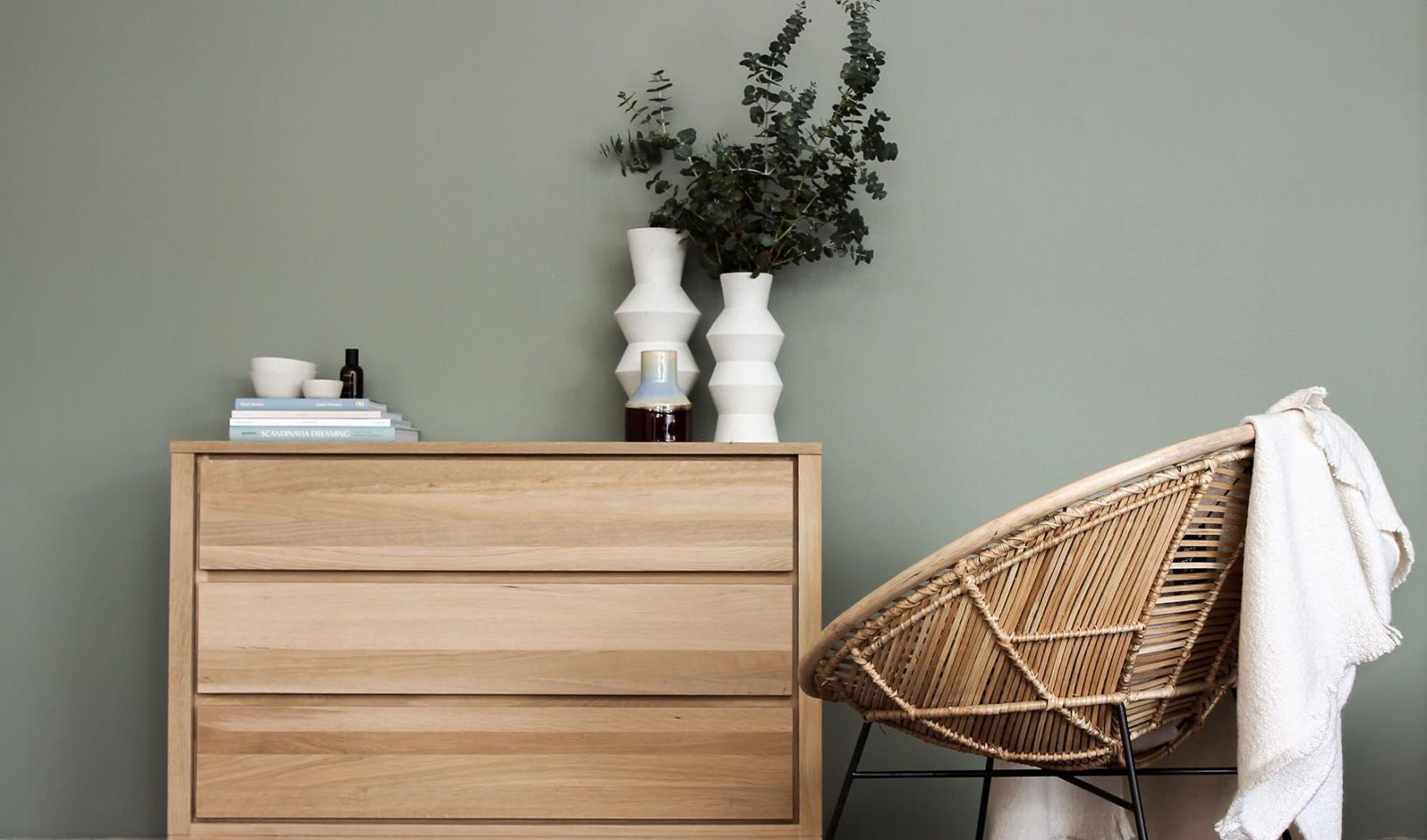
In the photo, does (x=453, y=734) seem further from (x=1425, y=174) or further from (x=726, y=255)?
(x=1425, y=174)

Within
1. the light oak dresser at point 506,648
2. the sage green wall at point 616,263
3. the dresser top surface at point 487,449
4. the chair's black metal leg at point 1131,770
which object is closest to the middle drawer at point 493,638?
the light oak dresser at point 506,648

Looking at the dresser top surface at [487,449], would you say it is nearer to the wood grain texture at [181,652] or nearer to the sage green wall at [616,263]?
the wood grain texture at [181,652]

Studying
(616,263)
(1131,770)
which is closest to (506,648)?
(616,263)

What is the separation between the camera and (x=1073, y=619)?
1.30 m

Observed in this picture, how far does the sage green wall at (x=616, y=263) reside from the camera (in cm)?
228

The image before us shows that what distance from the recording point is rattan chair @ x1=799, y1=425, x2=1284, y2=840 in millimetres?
1268

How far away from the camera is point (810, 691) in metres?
1.50

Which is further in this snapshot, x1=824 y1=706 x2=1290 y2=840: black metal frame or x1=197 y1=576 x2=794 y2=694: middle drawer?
x1=197 y1=576 x2=794 y2=694: middle drawer

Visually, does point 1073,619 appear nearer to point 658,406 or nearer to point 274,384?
point 658,406

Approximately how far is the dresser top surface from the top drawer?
0.05 ft

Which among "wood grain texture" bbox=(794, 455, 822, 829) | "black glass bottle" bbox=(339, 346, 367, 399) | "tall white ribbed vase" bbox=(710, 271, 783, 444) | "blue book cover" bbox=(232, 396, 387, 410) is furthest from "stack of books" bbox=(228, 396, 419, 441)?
"wood grain texture" bbox=(794, 455, 822, 829)

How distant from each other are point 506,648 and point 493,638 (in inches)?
1.1

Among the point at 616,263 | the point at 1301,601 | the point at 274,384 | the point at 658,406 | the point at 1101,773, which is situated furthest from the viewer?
the point at 616,263

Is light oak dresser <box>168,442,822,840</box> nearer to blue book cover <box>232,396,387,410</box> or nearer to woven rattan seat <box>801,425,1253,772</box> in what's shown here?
blue book cover <box>232,396,387,410</box>
